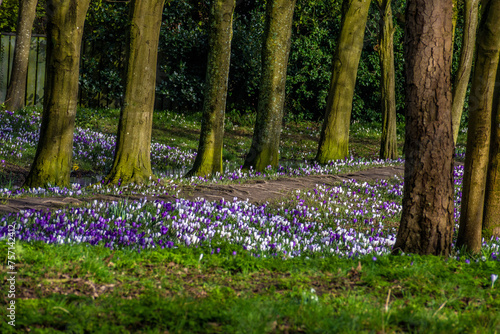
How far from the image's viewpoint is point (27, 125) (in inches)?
597

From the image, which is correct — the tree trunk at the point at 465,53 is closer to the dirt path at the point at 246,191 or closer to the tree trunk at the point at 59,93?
the dirt path at the point at 246,191

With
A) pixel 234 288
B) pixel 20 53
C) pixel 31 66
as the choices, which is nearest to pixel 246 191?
pixel 234 288

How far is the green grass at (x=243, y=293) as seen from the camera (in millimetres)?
3514

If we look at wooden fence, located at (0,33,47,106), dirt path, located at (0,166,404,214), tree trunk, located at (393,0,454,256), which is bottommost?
dirt path, located at (0,166,404,214)

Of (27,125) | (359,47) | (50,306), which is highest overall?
(359,47)

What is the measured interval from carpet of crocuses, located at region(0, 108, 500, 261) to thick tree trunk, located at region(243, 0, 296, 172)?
166cm

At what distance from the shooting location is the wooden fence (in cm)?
1800

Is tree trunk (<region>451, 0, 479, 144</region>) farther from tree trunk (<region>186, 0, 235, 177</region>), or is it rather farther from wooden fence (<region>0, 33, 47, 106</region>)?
wooden fence (<region>0, 33, 47, 106</region>)

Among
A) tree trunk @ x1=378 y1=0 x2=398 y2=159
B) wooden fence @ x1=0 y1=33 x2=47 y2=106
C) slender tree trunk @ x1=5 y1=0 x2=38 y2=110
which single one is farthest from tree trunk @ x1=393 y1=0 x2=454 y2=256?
wooden fence @ x1=0 y1=33 x2=47 y2=106

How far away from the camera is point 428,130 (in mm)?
5641

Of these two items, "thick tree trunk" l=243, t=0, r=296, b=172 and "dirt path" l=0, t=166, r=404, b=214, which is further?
"thick tree trunk" l=243, t=0, r=296, b=172

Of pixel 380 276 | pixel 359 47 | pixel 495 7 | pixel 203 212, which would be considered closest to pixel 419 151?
pixel 380 276

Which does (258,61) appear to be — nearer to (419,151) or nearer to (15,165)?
(15,165)

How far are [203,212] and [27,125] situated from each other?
9.85 m
